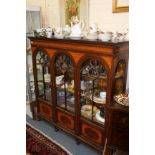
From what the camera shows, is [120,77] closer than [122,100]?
No

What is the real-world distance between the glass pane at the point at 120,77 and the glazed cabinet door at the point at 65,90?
56 cm

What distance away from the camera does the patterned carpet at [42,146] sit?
2.21 metres

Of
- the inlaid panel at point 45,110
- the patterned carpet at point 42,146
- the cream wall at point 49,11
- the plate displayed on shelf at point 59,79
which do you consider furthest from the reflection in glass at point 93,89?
the cream wall at point 49,11

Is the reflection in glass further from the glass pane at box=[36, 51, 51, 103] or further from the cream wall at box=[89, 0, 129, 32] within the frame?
the glass pane at box=[36, 51, 51, 103]

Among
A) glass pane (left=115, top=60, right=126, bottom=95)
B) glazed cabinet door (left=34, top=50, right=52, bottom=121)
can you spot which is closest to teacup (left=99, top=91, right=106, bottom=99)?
glass pane (left=115, top=60, right=126, bottom=95)

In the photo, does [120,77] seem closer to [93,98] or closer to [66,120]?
[93,98]

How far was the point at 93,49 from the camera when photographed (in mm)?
1874

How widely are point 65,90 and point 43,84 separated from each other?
0.47 metres

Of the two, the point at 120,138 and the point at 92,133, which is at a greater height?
the point at 120,138

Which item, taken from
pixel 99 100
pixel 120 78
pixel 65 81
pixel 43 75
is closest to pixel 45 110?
pixel 43 75

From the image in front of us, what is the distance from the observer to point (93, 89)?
6.89ft

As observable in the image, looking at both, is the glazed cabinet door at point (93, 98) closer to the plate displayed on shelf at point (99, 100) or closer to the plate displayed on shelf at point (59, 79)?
the plate displayed on shelf at point (99, 100)

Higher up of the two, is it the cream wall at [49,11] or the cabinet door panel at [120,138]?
the cream wall at [49,11]
